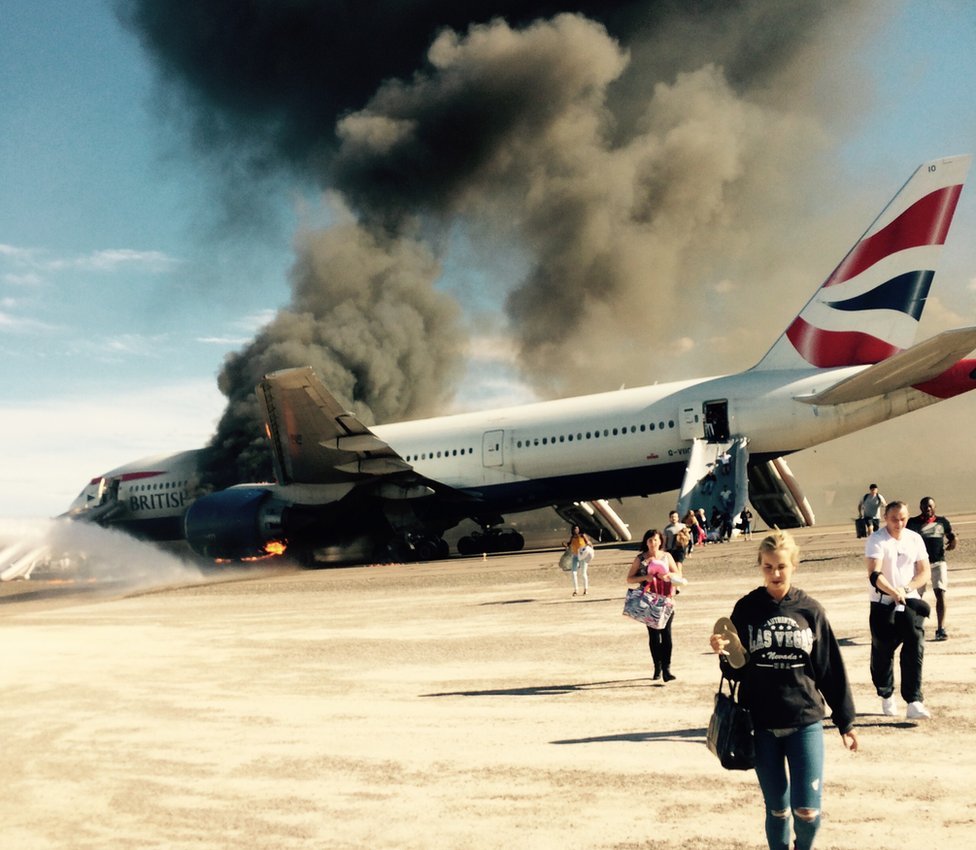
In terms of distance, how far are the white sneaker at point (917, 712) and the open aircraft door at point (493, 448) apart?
24.1 metres

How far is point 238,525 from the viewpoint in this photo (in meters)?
32.0

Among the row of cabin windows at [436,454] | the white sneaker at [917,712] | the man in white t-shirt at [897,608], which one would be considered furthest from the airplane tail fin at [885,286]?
the white sneaker at [917,712]

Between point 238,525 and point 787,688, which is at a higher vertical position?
point 238,525

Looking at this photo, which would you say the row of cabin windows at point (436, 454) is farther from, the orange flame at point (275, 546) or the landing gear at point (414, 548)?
the orange flame at point (275, 546)

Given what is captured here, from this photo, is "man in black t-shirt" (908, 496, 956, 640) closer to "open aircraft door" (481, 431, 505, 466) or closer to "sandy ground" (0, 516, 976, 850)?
"sandy ground" (0, 516, 976, 850)

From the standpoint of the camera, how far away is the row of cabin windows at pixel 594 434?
2991 cm

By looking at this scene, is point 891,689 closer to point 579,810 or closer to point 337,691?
point 579,810

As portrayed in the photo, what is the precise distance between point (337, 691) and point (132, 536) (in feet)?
103

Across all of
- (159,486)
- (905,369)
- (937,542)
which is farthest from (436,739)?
(159,486)

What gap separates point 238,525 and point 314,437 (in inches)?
150

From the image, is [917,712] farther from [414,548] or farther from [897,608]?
[414,548]

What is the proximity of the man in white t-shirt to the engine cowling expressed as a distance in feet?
81.1

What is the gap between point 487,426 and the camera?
3312 cm

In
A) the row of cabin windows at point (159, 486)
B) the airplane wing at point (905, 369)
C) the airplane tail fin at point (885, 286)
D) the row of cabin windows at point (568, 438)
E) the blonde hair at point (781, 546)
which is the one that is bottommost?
the blonde hair at point (781, 546)
